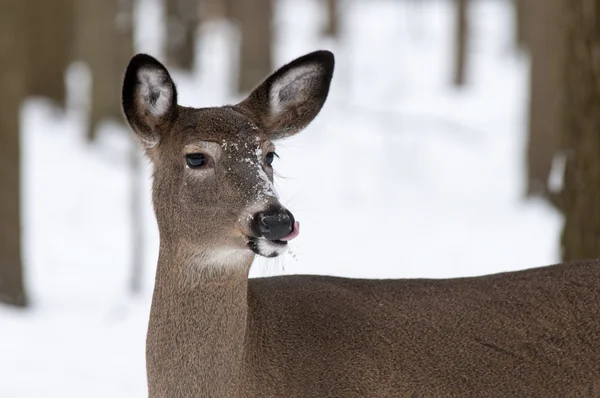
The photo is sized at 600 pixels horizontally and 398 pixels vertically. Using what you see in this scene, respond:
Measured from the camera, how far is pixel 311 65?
195 inches

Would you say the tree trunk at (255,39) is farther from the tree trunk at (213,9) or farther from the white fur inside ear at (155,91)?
the tree trunk at (213,9)

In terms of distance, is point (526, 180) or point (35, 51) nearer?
point (526, 180)

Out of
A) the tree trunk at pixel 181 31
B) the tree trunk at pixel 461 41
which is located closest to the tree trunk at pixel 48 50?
the tree trunk at pixel 181 31

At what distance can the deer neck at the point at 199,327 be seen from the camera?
4551mm

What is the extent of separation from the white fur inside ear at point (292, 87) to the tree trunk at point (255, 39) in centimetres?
1456

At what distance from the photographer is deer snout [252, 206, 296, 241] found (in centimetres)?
413

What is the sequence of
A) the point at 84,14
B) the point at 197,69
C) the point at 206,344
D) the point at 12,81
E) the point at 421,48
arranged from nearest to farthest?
the point at 206,344 → the point at 12,81 → the point at 84,14 → the point at 197,69 → the point at 421,48

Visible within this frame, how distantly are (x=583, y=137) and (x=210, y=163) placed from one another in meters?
3.49

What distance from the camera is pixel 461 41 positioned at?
25.7 meters

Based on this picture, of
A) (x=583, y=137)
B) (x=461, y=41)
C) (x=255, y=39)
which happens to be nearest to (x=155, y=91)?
(x=583, y=137)

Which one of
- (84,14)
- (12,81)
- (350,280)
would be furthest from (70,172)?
→ (350,280)

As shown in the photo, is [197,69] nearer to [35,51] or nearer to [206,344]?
[35,51]

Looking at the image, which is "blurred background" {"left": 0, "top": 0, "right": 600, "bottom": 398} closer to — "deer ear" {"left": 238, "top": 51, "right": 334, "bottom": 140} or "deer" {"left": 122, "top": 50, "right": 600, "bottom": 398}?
"deer ear" {"left": 238, "top": 51, "right": 334, "bottom": 140}

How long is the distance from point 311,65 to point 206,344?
1.25 metres
